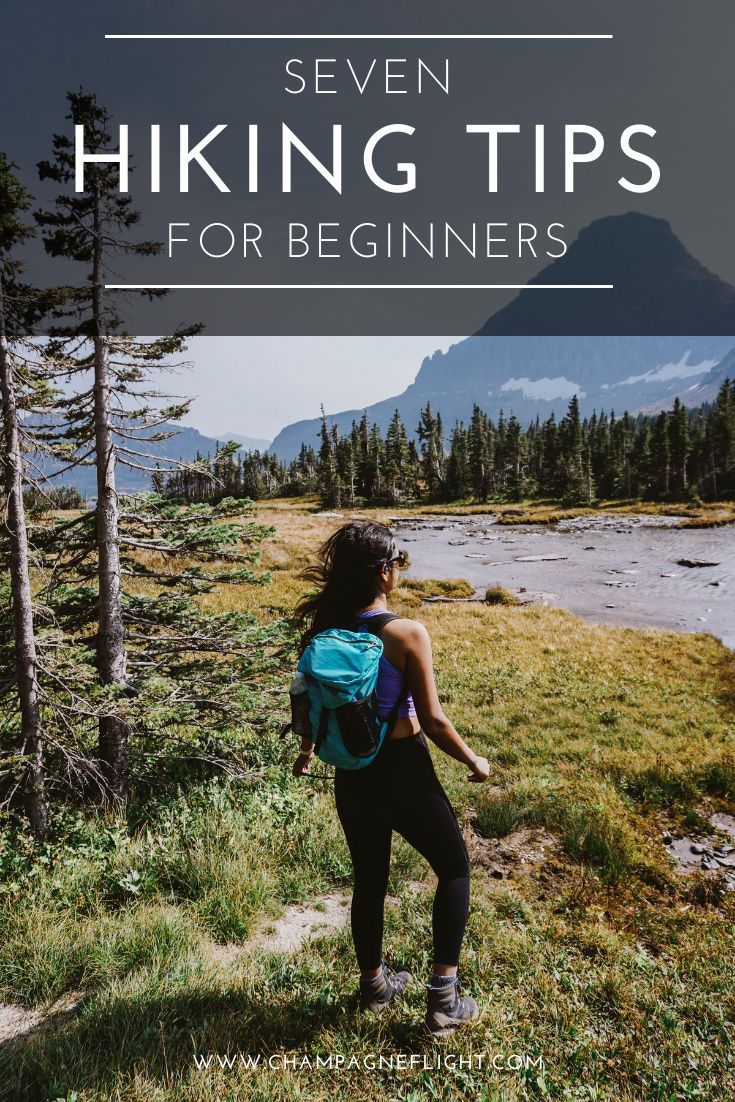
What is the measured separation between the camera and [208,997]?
3.24m

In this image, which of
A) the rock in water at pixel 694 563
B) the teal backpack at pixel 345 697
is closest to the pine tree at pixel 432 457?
the rock in water at pixel 694 563

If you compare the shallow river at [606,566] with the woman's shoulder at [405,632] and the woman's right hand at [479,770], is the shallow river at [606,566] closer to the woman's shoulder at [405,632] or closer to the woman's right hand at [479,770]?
the woman's right hand at [479,770]

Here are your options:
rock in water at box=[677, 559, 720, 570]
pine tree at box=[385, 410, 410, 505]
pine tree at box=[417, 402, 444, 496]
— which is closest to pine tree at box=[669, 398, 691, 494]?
pine tree at box=[417, 402, 444, 496]

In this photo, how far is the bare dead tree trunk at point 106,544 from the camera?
6.14 meters

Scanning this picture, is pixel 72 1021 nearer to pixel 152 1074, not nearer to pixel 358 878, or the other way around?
pixel 152 1074

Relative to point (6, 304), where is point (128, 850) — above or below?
below

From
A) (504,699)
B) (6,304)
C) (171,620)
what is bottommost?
(504,699)

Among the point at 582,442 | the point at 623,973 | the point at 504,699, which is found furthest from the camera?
the point at 582,442

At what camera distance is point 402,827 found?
2881 mm

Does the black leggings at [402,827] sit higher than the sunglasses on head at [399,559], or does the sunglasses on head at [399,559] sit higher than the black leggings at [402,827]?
the sunglasses on head at [399,559]

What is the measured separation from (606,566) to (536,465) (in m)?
82.3

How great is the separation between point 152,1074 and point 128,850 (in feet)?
8.04

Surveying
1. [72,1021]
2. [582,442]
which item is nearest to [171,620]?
[72,1021]

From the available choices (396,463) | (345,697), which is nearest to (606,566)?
(345,697)
